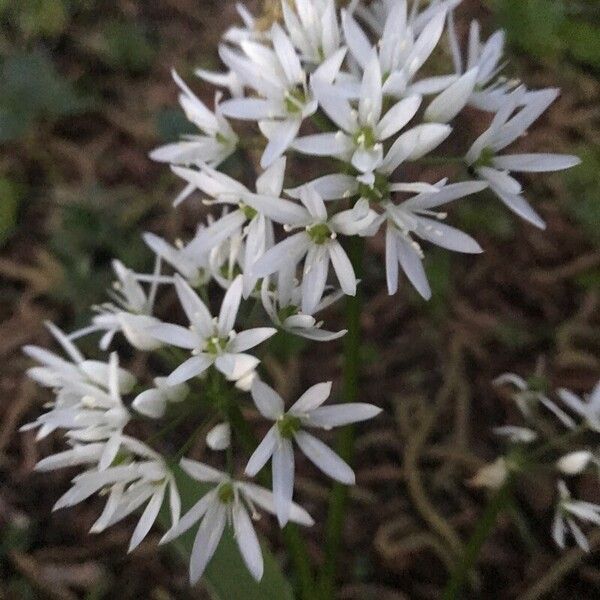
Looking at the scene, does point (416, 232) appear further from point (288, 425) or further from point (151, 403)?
point (151, 403)

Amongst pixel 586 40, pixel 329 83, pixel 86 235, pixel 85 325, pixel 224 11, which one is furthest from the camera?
pixel 224 11

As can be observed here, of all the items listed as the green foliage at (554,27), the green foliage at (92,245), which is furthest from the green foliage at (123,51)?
the green foliage at (554,27)

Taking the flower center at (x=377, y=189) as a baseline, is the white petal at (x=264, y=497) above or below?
below

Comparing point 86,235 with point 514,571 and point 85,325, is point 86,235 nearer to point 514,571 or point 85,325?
point 85,325

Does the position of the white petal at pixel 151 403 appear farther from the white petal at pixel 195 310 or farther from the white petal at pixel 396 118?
the white petal at pixel 396 118

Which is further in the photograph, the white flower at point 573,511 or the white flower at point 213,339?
the white flower at point 573,511

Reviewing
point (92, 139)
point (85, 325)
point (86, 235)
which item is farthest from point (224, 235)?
point (92, 139)
